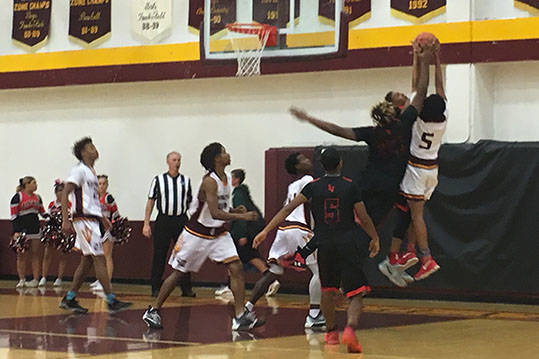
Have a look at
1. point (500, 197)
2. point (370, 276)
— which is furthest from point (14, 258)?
point (500, 197)

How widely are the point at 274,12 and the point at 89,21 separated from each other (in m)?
5.38

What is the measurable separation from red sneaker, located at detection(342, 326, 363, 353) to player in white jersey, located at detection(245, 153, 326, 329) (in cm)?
223

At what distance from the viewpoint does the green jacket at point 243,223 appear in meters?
16.2

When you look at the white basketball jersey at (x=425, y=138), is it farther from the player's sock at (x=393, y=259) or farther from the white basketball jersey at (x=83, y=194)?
the white basketball jersey at (x=83, y=194)

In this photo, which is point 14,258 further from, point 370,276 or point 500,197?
point 500,197

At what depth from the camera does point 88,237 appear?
13.5 metres

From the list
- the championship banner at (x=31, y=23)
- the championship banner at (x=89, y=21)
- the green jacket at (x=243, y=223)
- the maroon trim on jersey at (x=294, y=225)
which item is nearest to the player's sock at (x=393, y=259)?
the maroon trim on jersey at (x=294, y=225)

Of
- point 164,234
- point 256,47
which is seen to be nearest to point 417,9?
point 256,47

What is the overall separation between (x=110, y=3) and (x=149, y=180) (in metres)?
Answer: 3.67

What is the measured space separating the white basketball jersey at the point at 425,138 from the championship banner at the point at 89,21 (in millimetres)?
11040

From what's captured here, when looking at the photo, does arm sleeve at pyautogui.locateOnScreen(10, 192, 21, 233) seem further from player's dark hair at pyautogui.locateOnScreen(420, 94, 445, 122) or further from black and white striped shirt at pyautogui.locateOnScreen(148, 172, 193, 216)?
player's dark hair at pyautogui.locateOnScreen(420, 94, 445, 122)

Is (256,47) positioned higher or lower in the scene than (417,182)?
higher

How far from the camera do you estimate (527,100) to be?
650 inches

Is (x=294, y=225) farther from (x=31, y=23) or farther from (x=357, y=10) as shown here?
(x=31, y=23)
